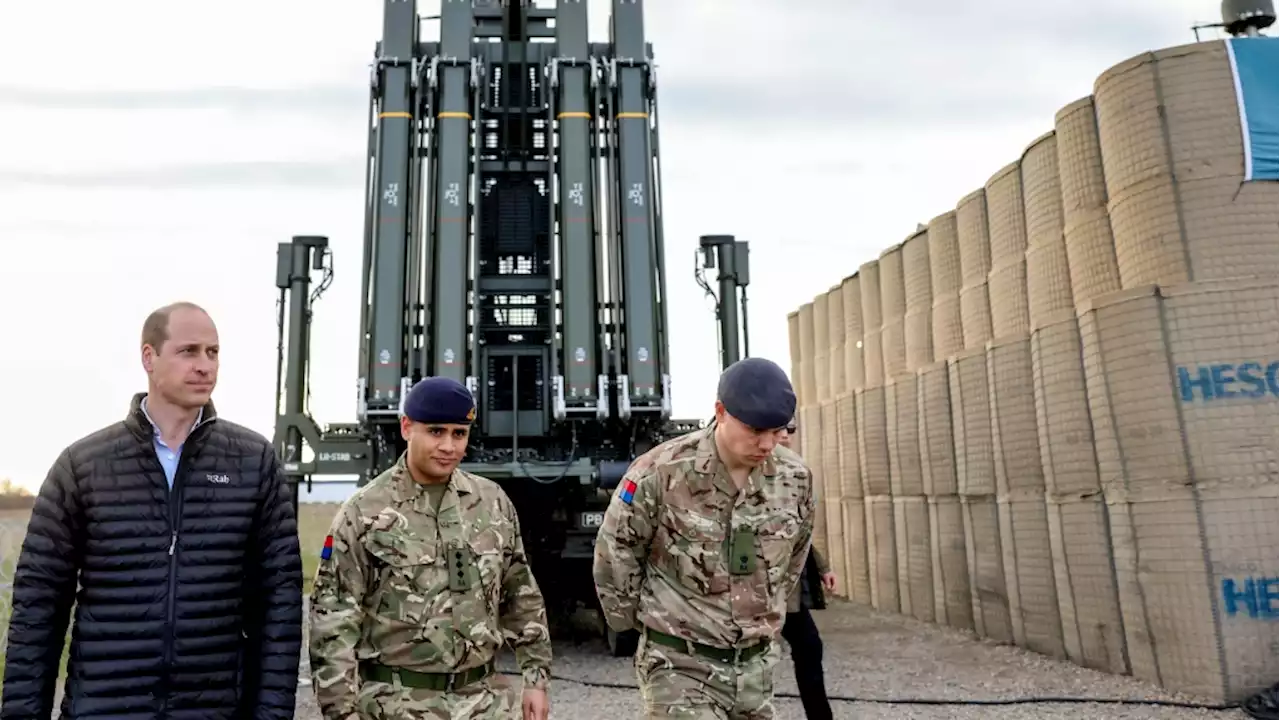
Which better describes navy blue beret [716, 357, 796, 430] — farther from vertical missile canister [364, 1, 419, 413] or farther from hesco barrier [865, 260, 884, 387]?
hesco barrier [865, 260, 884, 387]

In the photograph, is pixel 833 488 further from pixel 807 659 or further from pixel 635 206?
pixel 807 659

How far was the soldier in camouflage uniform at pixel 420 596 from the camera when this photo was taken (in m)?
2.24

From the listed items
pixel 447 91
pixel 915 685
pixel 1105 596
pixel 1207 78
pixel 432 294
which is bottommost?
pixel 915 685

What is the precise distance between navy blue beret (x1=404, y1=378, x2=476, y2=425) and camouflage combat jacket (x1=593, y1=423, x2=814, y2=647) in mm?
442

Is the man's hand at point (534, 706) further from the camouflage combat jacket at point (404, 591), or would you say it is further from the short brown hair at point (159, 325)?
the short brown hair at point (159, 325)

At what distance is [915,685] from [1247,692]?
1.67 meters

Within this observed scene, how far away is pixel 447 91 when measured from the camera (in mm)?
6750

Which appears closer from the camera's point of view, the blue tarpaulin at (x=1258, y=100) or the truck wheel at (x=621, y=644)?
the blue tarpaulin at (x=1258, y=100)

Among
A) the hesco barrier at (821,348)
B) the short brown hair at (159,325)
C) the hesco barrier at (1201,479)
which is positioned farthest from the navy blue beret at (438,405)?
the hesco barrier at (821,348)

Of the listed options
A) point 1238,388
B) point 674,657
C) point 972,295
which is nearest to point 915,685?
point 1238,388

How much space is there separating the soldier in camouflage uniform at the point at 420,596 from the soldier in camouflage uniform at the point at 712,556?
29 cm

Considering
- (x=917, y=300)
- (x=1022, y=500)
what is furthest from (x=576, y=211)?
(x=917, y=300)

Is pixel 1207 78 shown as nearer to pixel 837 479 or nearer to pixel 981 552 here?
pixel 981 552

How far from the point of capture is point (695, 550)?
2.40m
